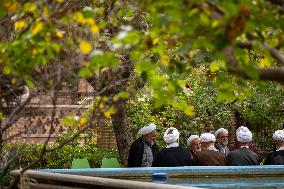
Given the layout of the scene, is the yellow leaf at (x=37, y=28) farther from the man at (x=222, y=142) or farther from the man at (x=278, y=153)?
the man at (x=222, y=142)

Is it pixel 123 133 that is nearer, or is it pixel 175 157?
pixel 175 157

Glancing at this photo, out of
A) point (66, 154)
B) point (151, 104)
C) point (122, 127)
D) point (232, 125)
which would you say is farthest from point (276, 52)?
point (232, 125)

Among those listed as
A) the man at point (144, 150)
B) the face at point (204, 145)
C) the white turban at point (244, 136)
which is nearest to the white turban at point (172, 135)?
the face at point (204, 145)

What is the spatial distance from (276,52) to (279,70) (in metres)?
0.13

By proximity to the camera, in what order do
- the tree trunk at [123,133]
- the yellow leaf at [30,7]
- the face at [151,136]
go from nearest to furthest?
the yellow leaf at [30,7], the face at [151,136], the tree trunk at [123,133]

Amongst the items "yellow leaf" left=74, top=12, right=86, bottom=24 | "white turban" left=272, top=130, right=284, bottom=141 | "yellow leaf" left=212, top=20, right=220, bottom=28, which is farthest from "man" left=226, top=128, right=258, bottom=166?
"yellow leaf" left=212, top=20, right=220, bottom=28

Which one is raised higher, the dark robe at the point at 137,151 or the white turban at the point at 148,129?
the white turban at the point at 148,129

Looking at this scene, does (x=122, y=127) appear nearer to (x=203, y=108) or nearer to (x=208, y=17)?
(x=203, y=108)

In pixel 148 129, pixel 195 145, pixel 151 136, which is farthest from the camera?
pixel 195 145

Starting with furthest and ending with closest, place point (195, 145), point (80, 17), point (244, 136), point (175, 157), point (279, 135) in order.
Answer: point (195, 145), point (175, 157), point (244, 136), point (279, 135), point (80, 17)

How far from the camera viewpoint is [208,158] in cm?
1230

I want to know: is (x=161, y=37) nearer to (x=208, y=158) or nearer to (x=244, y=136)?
(x=244, y=136)

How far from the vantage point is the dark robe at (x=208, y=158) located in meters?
12.3

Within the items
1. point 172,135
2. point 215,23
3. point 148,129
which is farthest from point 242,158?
point 215,23
